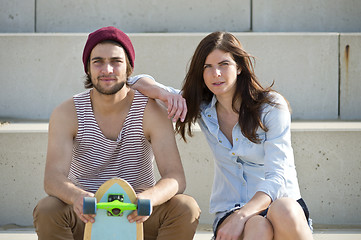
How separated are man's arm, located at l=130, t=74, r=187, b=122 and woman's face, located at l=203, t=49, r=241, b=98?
5.7 inches

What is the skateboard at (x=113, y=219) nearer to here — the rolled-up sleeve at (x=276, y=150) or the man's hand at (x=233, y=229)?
the man's hand at (x=233, y=229)

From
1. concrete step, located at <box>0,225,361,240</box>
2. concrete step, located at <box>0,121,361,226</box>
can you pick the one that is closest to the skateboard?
concrete step, located at <box>0,225,361,240</box>

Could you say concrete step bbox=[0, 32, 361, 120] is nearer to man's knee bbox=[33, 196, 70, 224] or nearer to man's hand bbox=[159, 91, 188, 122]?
man's hand bbox=[159, 91, 188, 122]

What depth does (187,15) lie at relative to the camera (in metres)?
4.09

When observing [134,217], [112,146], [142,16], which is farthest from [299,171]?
[142,16]

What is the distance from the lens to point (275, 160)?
89.7 inches

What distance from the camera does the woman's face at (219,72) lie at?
7.82ft

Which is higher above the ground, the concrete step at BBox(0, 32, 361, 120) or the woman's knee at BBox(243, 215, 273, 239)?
the concrete step at BBox(0, 32, 361, 120)

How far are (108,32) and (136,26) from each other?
1.68m

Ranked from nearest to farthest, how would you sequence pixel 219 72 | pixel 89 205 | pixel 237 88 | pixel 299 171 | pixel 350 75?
1. pixel 89 205
2. pixel 219 72
3. pixel 237 88
4. pixel 299 171
5. pixel 350 75

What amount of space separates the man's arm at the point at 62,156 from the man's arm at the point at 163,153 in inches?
12.1

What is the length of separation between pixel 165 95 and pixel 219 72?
262 millimetres

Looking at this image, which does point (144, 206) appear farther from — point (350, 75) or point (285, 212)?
point (350, 75)

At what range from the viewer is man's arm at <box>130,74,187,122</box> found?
2.41 m
